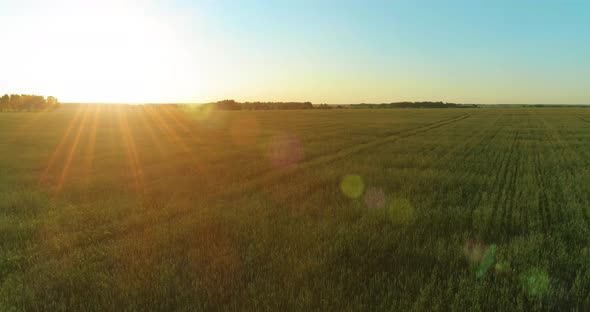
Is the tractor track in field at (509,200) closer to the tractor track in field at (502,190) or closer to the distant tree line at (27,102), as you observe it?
the tractor track in field at (502,190)

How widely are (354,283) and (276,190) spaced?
5765 mm

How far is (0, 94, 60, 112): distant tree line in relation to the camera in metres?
152

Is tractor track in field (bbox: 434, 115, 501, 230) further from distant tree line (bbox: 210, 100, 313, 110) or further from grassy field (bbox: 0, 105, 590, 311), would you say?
distant tree line (bbox: 210, 100, 313, 110)

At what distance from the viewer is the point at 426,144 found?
22.5 meters

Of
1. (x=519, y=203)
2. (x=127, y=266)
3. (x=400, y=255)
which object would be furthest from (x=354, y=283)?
(x=519, y=203)

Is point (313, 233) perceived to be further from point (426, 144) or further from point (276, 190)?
point (426, 144)

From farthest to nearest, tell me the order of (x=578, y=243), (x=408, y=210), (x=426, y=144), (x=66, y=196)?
(x=426, y=144), (x=66, y=196), (x=408, y=210), (x=578, y=243)

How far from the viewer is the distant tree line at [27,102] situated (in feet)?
498

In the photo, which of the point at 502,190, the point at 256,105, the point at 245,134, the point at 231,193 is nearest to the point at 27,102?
the point at 256,105

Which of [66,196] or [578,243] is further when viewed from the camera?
[66,196]

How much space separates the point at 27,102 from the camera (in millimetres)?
152500

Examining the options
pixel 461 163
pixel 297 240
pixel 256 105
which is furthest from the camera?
pixel 256 105

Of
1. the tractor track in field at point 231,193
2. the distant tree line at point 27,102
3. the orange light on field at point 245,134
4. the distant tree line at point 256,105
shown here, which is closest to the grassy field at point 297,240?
the tractor track in field at point 231,193

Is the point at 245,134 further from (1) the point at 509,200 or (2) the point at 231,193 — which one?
(1) the point at 509,200
